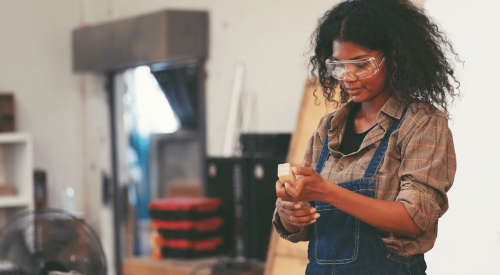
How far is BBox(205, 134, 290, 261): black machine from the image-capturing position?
2910 millimetres

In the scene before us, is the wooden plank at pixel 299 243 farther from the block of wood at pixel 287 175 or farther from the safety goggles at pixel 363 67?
the block of wood at pixel 287 175

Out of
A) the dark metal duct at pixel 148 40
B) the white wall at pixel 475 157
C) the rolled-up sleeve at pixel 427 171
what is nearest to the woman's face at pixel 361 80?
the rolled-up sleeve at pixel 427 171

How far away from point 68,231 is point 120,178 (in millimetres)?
2385

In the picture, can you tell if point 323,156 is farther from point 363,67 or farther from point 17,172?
point 17,172

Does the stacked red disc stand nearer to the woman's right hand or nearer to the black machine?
the black machine

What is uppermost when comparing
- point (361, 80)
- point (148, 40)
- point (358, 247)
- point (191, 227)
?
point (148, 40)

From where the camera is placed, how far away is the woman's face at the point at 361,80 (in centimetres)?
118

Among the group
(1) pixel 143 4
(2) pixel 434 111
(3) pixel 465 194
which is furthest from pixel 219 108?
(2) pixel 434 111

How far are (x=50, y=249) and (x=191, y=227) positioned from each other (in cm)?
116

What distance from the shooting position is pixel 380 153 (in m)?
1.17

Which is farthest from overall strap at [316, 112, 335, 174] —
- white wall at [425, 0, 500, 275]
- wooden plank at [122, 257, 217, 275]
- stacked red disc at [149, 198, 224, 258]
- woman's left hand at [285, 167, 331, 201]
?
stacked red disc at [149, 198, 224, 258]

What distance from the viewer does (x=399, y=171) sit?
1140 mm

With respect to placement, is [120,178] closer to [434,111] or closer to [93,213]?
[93,213]

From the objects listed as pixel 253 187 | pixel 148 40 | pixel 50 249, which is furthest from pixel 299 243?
pixel 148 40
